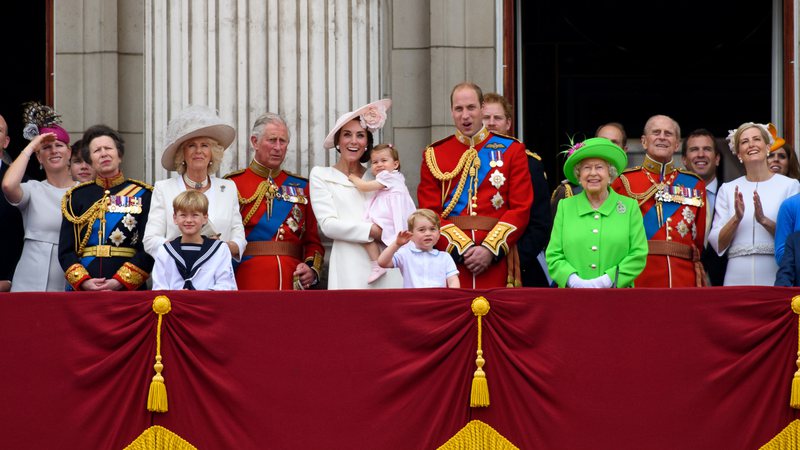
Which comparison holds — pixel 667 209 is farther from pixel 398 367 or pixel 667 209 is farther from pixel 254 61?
pixel 254 61

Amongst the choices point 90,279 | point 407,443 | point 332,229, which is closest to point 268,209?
point 332,229

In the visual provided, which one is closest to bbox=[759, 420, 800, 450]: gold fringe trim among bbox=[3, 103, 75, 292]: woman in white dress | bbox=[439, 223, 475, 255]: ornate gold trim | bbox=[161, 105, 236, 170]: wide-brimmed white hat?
bbox=[439, 223, 475, 255]: ornate gold trim

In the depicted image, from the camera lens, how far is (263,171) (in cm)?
1069

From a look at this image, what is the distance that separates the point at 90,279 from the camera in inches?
387

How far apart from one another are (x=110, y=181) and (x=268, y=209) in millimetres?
983

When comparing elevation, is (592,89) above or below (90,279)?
above

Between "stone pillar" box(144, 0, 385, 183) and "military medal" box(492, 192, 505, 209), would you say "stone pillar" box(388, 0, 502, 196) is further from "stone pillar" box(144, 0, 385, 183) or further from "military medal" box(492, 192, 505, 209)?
"military medal" box(492, 192, 505, 209)

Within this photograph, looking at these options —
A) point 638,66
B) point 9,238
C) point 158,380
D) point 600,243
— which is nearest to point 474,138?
point 600,243

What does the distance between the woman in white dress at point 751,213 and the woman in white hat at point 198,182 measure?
2910mm

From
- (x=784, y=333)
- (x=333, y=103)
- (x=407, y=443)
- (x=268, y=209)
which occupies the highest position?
(x=333, y=103)

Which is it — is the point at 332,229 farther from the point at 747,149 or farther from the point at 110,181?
the point at 747,149

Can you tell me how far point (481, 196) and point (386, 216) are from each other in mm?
589

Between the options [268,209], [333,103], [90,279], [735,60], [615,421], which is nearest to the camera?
[615,421]

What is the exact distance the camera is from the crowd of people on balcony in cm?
972
